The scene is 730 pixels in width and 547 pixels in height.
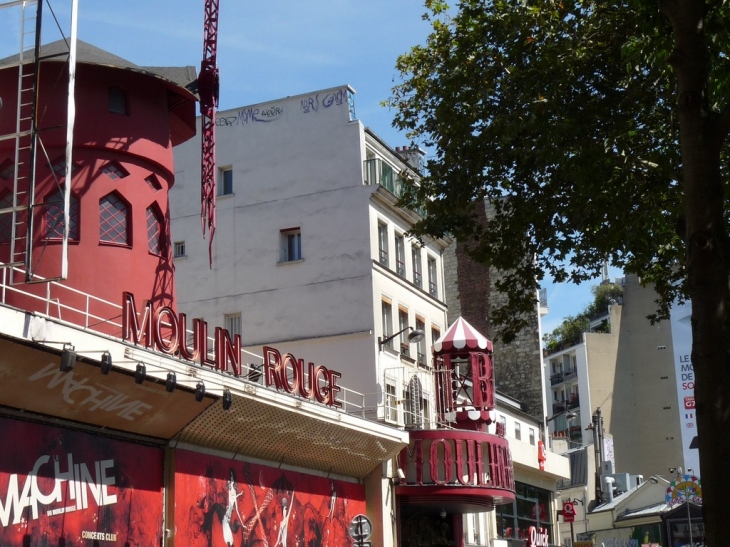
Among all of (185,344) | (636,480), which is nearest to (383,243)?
(185,344)

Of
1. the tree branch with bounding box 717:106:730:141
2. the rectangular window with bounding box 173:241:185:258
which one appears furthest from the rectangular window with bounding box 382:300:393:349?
the tree branch with bounding box 717:106:730:141

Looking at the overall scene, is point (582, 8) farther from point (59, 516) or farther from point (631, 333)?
point (631, 333)

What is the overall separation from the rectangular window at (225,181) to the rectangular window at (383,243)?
464 centimetres

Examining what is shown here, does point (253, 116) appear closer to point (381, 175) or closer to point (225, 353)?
point (381, 175)

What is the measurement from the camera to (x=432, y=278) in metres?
36.9

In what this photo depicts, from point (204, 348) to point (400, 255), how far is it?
13697mm

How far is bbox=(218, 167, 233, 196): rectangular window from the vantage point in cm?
3412

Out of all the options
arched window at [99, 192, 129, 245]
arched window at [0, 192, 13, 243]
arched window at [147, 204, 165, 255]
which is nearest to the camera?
arched window at [0, 192, 13, 243]

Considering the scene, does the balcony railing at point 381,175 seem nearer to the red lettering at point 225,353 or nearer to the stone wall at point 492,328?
the stone wall at point 492,328

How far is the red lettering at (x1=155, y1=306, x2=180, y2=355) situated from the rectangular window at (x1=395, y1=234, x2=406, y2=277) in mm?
13678

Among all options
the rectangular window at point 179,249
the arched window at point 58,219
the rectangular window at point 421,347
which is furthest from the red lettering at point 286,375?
the rectangular window at point 179,249

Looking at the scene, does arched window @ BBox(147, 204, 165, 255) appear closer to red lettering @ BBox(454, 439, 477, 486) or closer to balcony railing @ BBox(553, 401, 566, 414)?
red lettering @ BBox(454, 439, 477, 486)

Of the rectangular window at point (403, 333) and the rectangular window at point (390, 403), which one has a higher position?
the rectangular window at point (403, 333)

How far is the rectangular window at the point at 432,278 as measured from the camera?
1441 inches
